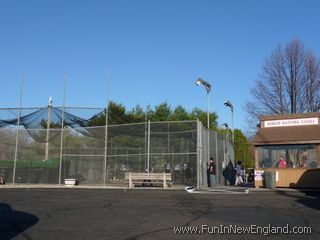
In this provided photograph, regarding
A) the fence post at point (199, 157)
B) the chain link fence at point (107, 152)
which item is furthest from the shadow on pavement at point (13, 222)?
the chain link fence at point (107, 152)

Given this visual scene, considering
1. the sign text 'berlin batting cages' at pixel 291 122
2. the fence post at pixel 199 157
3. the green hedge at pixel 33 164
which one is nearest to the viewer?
the fence post at pixel 199 157

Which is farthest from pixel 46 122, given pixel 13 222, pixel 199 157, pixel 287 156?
pixel 13 222

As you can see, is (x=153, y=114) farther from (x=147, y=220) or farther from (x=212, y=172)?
(x=147, y=220)

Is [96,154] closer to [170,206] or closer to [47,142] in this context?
[47,142]

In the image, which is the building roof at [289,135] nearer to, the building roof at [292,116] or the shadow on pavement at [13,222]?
the building roof at [292,116]

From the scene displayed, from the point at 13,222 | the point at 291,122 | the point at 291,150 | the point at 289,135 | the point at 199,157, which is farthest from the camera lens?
the point at 291,122

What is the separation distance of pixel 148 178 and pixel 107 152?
11.2ft

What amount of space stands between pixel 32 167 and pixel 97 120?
4823mm

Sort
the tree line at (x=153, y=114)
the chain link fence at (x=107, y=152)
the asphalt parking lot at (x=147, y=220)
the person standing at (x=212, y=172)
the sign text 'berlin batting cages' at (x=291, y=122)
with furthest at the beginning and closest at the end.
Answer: the tree line at (x=153, y=114) → the sign text 'berlin batting cages' at (x=291, y=122) → the chain link fence at (x=107, y=152) → the person standing at (x=212, y=172) → the asphalt parking lot at (x=147, y=220)

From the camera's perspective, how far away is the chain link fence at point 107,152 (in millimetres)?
24156

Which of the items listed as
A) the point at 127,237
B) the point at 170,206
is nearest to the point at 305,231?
the point at 127,237

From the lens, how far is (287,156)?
24.0 meters

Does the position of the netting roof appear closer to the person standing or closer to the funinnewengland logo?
the person standing

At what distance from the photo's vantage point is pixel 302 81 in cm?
3925
